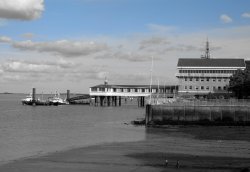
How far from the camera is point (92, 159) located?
1794 inches

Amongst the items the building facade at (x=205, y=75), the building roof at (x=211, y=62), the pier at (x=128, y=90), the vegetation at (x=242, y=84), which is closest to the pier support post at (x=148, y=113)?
the vegetation at (x=242, y=84)

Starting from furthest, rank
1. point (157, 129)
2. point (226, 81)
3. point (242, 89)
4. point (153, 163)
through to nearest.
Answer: point (226, 81) → point (242, 89) → point (157, 129) → point (153, 163)

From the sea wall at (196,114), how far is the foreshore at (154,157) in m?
19.0

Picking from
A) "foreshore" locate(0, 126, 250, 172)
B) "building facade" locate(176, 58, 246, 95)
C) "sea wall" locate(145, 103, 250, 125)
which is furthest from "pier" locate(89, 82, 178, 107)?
"foreshore" locate(0, 126, 250, 172)

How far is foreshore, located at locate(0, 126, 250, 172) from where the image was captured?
40.9 meters

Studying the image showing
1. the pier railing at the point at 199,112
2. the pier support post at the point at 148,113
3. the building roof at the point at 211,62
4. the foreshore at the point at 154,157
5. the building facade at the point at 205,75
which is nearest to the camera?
the foreshore at the point at 154,157

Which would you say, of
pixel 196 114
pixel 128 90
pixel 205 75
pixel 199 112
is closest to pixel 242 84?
pixel 199 112

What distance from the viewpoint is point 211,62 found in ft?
561

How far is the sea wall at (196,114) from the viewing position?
285ft

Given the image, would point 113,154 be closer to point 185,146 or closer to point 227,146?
point 185,146

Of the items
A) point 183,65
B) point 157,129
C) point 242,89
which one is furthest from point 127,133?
point 183,65

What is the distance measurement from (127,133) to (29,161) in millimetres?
31231

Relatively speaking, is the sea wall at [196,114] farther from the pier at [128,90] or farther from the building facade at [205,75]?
the pier at [128,90]

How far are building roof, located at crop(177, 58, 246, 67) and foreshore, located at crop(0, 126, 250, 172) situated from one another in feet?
338
